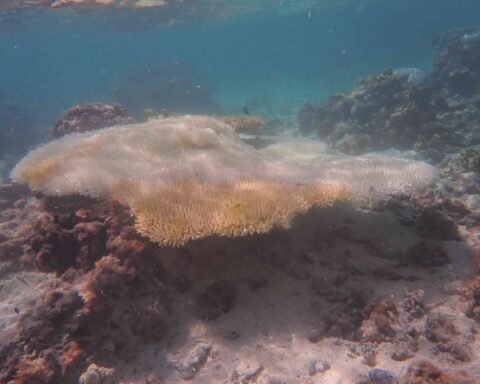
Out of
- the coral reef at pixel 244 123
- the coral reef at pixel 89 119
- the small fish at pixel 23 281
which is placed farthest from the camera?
the coral reef at pixel 244 123

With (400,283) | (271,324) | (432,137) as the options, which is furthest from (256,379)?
(432,137)

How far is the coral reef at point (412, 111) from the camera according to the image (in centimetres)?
1297

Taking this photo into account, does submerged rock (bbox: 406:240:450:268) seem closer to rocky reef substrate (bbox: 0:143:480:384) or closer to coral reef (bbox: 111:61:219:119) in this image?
rocky reef substrate (bbox: 0:143:480:384)

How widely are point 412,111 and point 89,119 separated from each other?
11146 millimetres

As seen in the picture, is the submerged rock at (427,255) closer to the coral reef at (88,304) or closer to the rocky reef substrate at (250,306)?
the rocky reef substrate at (250,306)

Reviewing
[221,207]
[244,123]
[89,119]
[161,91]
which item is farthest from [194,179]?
[161,91]

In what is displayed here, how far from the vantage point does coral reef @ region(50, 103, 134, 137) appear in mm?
11141

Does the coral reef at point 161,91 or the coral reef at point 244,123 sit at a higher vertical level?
the coral reef at point 244,123

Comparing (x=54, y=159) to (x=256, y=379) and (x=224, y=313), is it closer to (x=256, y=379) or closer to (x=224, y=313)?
(x=224, y=313)

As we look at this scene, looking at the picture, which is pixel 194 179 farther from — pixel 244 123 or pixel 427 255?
pixel 244 123

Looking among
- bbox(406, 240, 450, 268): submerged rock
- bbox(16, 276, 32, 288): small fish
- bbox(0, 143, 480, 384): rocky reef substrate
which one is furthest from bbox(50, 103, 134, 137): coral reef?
bbox(406, 240, 450, 268): submerged rock

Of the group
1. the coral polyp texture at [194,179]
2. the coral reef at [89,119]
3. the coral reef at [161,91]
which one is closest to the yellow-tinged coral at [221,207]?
the coral polyp texture at [194,179]

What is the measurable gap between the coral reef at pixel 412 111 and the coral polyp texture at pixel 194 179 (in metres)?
7.75

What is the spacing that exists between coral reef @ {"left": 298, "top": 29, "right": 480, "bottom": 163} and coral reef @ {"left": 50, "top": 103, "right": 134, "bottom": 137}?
26.8ft
